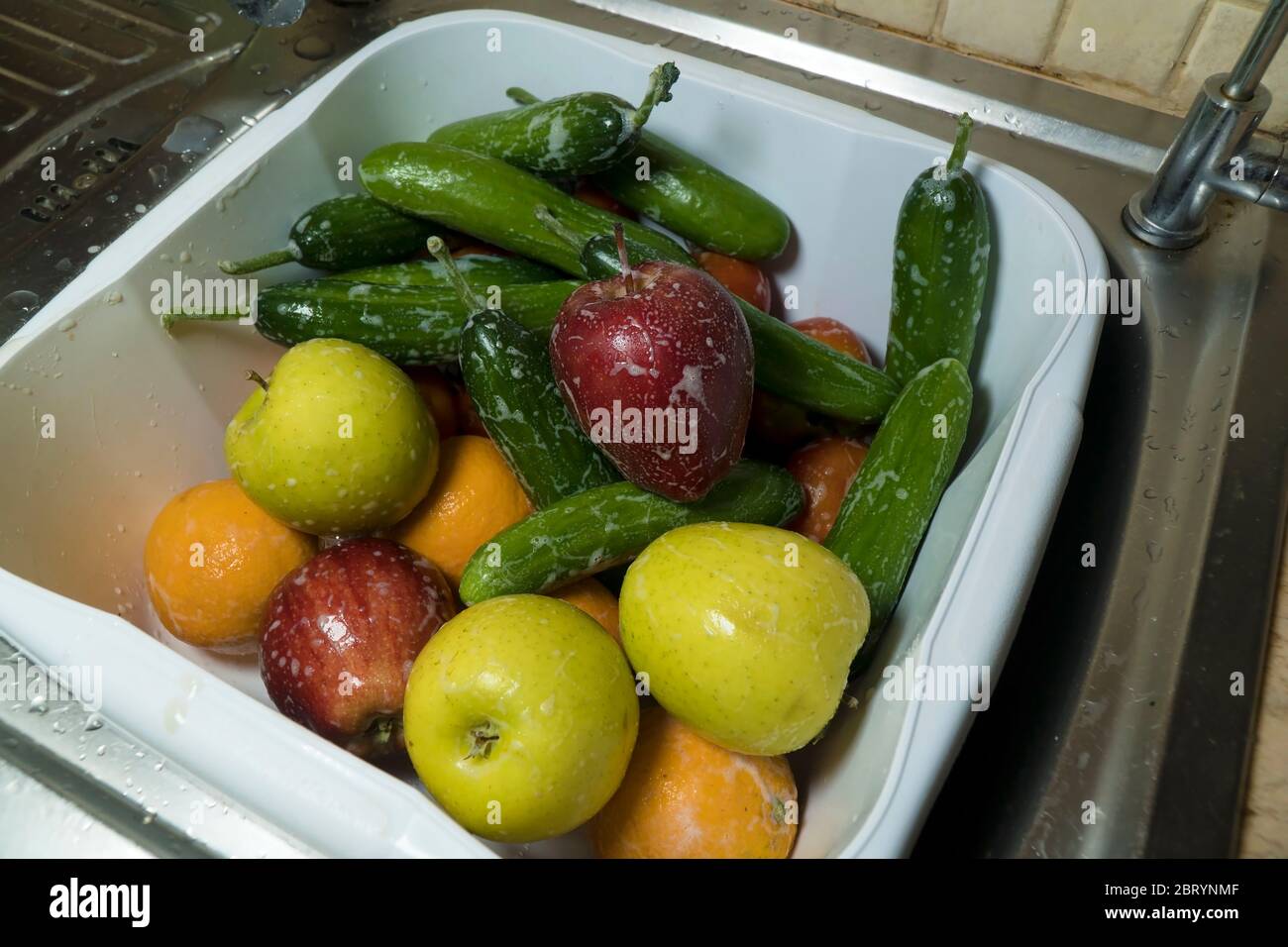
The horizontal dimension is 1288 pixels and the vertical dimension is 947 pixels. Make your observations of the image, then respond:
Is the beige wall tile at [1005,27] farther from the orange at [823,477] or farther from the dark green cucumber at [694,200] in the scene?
the orange at [823,477]

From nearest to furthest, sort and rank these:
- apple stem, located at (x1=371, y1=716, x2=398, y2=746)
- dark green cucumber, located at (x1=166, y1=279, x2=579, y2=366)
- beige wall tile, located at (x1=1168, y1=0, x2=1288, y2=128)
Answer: apple stem, located at (x1=371, y1=716, x2=398, y2=746), dark green cucumber, located at (x1=166, y1=279, x2=579, y2=366), beige wall tile, located at (x1=1168, y1=0, x2=1288, y2=128)

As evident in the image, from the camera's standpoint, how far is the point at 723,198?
808 millimetres

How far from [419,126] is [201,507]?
1.52ft

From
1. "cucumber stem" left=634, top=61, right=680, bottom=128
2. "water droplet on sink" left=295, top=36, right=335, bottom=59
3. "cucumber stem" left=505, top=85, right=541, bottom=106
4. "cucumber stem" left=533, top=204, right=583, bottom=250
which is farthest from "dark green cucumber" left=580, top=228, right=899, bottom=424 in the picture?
"water droplet on sink" left=295, top=36, right=335, bottom=59

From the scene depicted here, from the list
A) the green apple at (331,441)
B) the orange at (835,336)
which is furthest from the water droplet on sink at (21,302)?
the orange at (835,336)

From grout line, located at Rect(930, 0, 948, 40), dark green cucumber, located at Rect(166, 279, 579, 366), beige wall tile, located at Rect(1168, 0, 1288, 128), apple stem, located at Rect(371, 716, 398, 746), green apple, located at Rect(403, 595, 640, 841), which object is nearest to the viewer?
green apple, located at Rect(403, 595, 640, 841)

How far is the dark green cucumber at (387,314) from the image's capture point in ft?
2.37

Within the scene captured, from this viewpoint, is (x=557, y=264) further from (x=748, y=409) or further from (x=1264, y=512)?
(x=1264, y=512)

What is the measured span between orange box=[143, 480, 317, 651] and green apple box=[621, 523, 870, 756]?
312 millimetres

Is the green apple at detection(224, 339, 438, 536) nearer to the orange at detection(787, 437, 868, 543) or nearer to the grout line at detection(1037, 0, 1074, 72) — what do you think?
the orange at detection(787, 437, 868, 543)

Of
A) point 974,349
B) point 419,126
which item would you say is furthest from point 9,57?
point 974,349

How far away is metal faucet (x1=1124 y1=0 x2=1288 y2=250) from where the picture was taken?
66 centimetres
